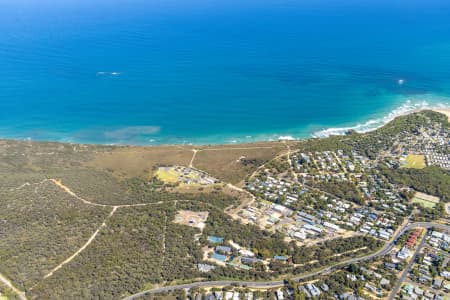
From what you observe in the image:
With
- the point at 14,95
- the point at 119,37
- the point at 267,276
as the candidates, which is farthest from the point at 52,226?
the point at 119,37

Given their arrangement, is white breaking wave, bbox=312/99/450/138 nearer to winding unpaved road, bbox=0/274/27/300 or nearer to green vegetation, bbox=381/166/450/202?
green vegetation, bbox=381/166/450/202

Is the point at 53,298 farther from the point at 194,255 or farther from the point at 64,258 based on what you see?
the point at 194,255

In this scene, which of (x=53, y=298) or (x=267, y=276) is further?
(x=267, y=276)

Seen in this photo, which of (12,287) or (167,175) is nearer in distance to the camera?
(12,287)

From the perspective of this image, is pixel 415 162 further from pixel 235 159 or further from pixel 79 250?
pixel 79 250

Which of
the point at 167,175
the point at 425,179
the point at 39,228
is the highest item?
the point at 167,175

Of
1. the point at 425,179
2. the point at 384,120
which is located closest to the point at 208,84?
the point at 384,120

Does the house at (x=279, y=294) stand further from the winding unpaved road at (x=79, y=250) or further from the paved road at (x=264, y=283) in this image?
the winding unpaved road at (x=79, y=250)
